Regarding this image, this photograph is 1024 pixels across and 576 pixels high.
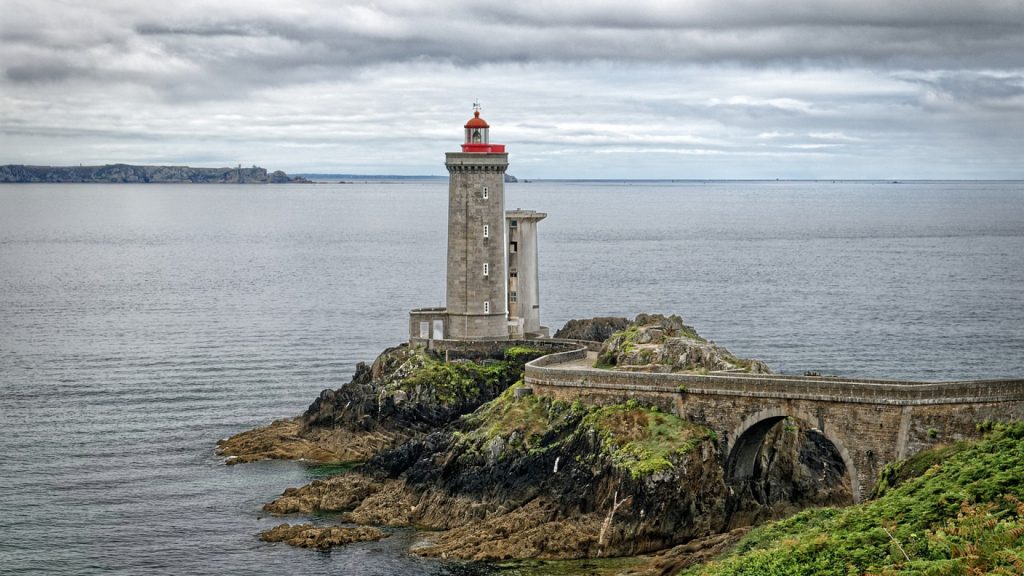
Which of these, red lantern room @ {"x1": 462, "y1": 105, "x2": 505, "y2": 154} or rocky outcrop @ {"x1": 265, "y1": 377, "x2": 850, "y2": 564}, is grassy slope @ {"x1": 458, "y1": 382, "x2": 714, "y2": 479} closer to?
rocky outcrop @ {"x1": 265, "y1": 377, "x2": 850, "y2": 564}

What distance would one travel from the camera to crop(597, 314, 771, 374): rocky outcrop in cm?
5806

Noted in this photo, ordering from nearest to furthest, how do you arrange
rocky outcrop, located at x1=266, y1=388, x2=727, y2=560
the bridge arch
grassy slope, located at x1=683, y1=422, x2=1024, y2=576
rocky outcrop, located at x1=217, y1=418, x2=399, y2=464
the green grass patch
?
grassy slope, located at x1=683, y1=422, x2=1024, y2=576 < rocky outcrop, located at x1=266, y1=388, x2=727, y2=560 < the bridge arch < the green grass patch < rocky outcrop, located at x1=217, y1=418, x2=399, y2=464

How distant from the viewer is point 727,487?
52.4 meters

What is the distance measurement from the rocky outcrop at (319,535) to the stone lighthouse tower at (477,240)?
2303 centimetres

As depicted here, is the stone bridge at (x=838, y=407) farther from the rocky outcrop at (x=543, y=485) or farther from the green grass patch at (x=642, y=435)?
the rocky outcrop at (x=543, y=485)

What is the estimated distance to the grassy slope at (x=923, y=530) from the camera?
105 feet

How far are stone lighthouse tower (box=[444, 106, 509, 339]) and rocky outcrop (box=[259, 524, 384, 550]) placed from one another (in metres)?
23.0

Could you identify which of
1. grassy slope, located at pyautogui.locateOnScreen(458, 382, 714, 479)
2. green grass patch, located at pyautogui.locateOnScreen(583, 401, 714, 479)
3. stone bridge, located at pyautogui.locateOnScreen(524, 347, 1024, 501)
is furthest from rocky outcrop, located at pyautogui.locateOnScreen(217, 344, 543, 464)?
green grass patch, located at pyautogui.locateOnScreen(583, 401, 714, 479)

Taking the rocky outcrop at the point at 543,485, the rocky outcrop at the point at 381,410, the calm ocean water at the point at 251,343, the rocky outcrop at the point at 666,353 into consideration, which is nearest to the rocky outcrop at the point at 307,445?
the rocky outcrop at the point at 381,410

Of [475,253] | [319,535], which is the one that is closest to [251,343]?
[475,253]

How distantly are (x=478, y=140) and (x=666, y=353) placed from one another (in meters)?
21.0

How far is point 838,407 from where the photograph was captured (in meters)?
51.4

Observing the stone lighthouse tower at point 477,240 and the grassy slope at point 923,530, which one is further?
the stone lighthouse tower at point 477,240

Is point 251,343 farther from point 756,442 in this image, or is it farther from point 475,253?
point 756,442
